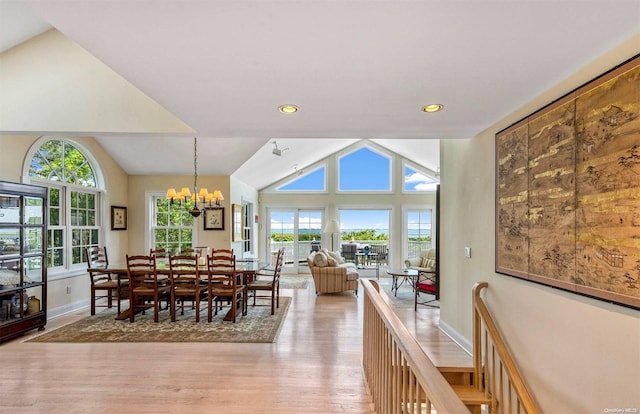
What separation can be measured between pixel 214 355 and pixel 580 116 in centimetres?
368

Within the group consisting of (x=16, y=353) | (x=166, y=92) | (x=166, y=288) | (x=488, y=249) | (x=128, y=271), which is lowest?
(x=16, y=353)

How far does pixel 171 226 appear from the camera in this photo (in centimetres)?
702

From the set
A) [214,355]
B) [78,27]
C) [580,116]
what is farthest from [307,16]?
[214,355]

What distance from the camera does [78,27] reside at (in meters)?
1.48

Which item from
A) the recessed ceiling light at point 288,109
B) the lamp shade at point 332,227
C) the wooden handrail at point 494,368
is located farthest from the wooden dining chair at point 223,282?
the lamp shade at point 332,227

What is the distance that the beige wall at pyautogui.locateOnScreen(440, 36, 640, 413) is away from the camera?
163 cm

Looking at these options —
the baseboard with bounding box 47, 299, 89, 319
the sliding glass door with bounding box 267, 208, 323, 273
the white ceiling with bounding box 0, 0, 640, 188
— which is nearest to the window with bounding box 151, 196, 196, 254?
the baseboard with bounding box 47, 299, 89, 319

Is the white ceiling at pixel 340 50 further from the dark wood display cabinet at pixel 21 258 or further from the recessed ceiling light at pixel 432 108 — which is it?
the dark wood display cabinet at pixel 21 258

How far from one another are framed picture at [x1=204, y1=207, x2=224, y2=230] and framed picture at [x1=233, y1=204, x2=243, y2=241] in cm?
27

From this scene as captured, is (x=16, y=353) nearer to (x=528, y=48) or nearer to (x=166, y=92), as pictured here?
(x=166, y=92)

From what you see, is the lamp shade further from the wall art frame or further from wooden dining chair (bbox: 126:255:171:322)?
the wall art frame

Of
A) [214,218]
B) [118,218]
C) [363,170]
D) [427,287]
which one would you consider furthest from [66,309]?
[363,170]

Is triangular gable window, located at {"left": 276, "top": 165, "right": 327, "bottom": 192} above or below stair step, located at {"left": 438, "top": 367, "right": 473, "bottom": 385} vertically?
above

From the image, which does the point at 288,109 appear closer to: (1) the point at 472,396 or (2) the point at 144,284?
(1) the point at 472,396
